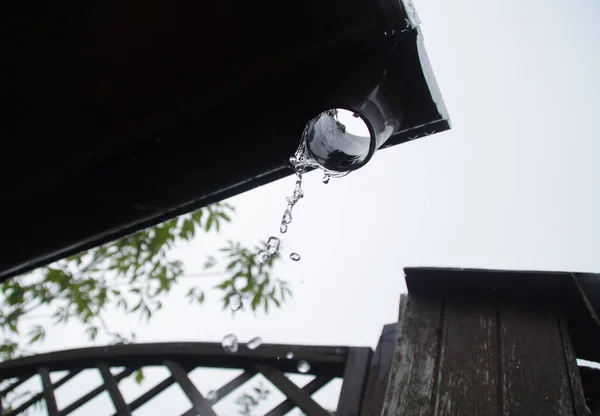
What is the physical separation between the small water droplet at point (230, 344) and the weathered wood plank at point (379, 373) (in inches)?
39.2

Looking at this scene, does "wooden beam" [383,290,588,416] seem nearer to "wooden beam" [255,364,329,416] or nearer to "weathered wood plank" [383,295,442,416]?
"weathered wood plank" [383,295,442,416]

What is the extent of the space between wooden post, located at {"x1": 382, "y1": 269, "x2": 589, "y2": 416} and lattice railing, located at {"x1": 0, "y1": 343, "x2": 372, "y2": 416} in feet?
1.44

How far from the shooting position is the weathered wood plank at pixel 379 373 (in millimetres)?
1675

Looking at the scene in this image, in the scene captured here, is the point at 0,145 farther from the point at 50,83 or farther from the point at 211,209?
the point at 211,209

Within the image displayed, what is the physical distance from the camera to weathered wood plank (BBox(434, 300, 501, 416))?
132 cm

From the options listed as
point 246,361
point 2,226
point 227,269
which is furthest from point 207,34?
point 227,269

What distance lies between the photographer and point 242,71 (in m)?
1.18

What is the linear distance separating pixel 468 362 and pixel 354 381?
638 millimetres

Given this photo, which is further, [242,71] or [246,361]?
[246,361]

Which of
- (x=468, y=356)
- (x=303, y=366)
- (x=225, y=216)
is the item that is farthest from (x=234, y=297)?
(x=468, y=356)

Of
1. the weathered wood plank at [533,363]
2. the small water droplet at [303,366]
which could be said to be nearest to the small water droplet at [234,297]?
the small water droplet at [303,366]

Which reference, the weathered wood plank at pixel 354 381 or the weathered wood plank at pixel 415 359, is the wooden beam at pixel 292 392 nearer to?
the weathered wood plank at pixel 354 381

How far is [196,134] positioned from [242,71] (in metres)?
0.34

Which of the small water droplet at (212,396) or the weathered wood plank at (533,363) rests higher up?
the weathered wood plank at (533,363)
